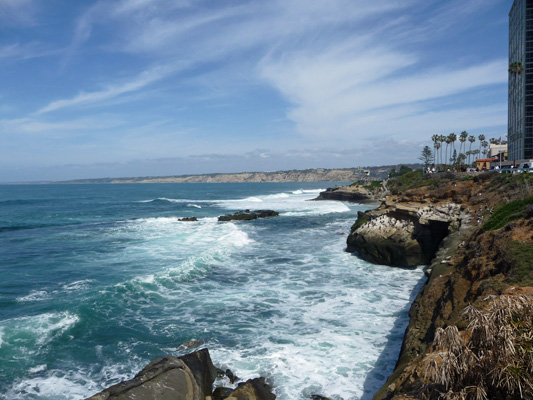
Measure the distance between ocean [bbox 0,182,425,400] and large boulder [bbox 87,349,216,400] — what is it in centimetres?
185

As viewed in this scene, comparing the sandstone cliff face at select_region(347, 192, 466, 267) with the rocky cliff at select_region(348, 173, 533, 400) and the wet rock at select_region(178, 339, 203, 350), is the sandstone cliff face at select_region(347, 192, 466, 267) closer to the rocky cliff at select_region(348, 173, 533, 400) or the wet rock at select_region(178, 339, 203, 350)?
the rocky cliff at select_region(348, 173, 533, 400)

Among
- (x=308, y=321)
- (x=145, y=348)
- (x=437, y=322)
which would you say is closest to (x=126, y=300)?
(x=145, y=348)

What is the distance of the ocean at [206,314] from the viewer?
11.1m

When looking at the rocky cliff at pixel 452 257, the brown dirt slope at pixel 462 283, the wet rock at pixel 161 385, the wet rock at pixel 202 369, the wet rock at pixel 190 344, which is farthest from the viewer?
the wet rock at pixel 190 344

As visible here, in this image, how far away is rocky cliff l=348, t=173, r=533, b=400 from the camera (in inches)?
266

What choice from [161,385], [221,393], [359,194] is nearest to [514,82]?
[359,194]

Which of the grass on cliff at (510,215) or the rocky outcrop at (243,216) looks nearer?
Result: the grass on cliff at (510,215)

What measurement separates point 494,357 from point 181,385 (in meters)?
6.72

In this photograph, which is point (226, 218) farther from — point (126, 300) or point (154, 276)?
point (126, 300)

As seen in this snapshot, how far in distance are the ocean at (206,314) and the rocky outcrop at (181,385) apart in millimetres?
1107

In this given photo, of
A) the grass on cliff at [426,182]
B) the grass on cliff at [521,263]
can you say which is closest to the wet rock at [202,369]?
the grass on cliff at [521,263]

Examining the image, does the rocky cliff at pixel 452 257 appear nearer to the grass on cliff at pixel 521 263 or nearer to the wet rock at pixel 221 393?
the grass on cliff at pixel 521 263

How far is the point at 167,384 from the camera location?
8328 millimetres

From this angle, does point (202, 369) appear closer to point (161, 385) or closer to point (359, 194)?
point (161, 385)
